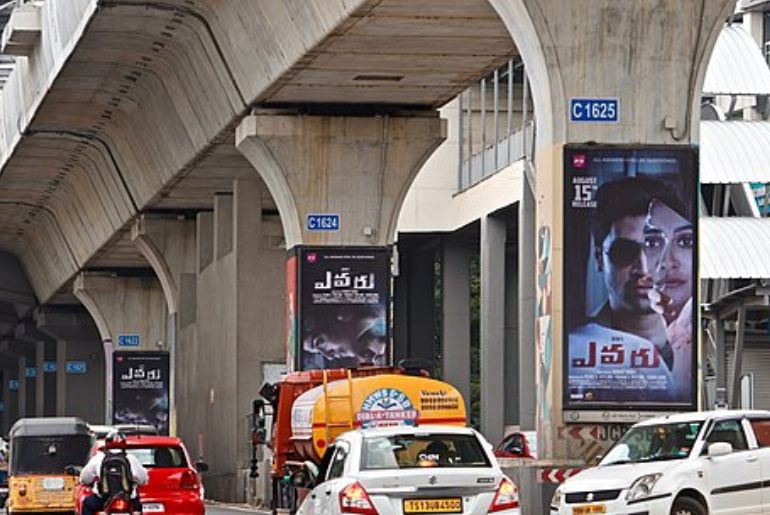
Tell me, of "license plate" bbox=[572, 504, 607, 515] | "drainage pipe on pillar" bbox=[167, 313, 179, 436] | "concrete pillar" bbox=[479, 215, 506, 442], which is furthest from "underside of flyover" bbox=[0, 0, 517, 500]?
"license plate" bbox=[572, 504, 607, 515]

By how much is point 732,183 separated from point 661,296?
2676cm

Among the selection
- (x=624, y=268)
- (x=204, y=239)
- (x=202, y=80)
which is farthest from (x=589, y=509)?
(x=204, y=239)

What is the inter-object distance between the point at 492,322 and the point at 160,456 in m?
32.2

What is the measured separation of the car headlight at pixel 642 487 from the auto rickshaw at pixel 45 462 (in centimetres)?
1887

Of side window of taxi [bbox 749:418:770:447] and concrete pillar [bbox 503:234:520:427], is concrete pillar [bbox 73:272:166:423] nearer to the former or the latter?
concrete pillar [bbox 503:234:520:427]

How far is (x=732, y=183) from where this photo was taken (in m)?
51.9

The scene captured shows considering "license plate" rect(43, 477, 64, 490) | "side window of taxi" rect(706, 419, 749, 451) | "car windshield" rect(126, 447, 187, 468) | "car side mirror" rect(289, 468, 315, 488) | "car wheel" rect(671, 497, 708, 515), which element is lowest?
"license plate" rect(43, 477, 64, 490)

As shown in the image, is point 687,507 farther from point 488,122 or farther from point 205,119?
point 488,122

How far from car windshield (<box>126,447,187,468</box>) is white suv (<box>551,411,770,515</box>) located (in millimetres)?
9355

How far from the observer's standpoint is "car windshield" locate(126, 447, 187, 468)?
30.4 meters

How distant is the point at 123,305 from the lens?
263ft

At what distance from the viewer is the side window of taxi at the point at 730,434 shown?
71.3 ft

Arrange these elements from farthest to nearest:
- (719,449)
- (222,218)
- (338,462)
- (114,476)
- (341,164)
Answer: (222,218)
(341,164)
(114,476)
(719,449)
(338,462)

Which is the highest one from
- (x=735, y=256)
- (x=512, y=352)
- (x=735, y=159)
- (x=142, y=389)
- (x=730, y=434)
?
(x=735, y=159)
